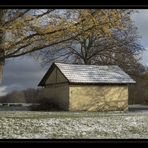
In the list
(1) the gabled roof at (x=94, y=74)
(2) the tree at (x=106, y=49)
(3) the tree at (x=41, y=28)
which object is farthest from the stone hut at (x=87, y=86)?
(3) the tree at (x=41, y=28)

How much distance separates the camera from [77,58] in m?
5.59

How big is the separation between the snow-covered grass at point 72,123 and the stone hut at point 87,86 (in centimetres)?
15

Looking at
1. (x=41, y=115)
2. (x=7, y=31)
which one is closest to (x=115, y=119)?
(x=41, y=115)

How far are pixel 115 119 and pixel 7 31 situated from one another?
250 centimetres

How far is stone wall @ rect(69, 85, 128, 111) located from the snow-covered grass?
108 millimetres

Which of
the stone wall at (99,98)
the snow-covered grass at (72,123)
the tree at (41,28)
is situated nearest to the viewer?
the snow-covered grass at (72,123)

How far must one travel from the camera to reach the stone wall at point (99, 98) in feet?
17.2

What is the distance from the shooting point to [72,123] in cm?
524

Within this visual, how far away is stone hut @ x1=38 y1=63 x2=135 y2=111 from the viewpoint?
5262mm

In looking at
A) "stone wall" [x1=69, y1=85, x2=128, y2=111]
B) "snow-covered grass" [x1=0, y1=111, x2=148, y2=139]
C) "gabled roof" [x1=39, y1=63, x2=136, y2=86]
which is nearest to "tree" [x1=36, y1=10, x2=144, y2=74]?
"gabled roof" [x1=39, y1=63, x2=136, y2=86]

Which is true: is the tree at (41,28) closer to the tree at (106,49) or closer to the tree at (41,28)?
the tree at (41,28)

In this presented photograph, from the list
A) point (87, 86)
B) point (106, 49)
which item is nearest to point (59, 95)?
point (87, 86)

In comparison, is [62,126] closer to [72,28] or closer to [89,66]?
[89,66]

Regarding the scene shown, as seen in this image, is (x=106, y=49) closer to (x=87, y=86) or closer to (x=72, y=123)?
(x=87, y=86)
